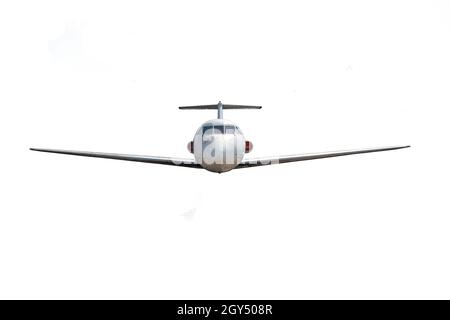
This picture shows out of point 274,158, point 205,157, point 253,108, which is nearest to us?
point 205,157

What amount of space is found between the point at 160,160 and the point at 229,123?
166 inches

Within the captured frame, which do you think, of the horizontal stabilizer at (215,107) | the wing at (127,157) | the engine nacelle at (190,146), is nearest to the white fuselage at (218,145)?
the engine nacelle at (190,146)

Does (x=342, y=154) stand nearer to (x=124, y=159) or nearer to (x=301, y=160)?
(x=301, y=160)

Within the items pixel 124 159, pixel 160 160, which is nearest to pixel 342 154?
pixel 160 160

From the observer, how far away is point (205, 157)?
2197cm

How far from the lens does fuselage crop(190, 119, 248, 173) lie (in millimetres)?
21719

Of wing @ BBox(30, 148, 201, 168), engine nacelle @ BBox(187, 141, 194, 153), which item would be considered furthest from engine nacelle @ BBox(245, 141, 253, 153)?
wing @ BBox(30, 148, 201, 168)

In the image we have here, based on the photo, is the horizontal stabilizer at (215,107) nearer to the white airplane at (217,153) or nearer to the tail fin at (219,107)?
the tail fin at (219,107)

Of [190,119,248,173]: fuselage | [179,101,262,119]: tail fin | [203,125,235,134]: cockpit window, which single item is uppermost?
[179,101,262,119]: tail fin

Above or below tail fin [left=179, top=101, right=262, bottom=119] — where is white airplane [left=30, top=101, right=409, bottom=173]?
below

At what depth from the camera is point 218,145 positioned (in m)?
21.7

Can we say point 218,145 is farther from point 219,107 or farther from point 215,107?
point 215,107

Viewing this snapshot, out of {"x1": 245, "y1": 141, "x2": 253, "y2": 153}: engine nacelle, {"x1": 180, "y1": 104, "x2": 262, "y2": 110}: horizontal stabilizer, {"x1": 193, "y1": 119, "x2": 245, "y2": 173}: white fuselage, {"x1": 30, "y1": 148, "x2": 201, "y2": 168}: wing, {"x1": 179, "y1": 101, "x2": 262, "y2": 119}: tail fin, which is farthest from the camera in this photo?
{"x1": 180, "y1": 104, "x2": 262, "y2": 110}: horizontal stabilizer

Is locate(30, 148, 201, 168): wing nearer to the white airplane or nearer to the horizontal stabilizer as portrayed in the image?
the white airplane
